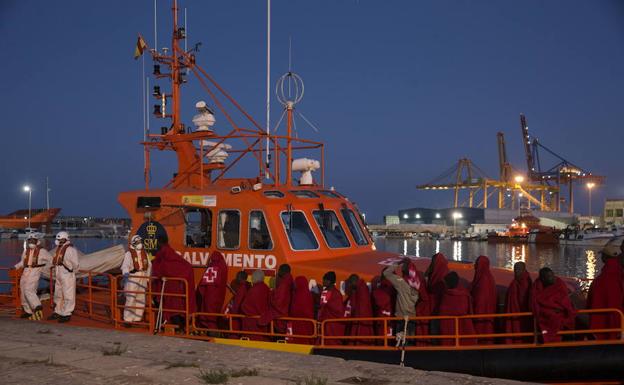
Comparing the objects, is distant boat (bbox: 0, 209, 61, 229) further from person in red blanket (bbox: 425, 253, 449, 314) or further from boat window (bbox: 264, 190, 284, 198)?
person in red blanket (bbox: 425, 253, 449, 314)

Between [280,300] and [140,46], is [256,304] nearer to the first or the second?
[280,300]

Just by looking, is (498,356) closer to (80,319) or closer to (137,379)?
(137,379)

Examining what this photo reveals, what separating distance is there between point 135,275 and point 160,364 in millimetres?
3108

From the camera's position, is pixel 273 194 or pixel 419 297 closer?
pixel 419 297

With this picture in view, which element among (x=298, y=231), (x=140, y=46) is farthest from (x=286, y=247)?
(x=140, y=46)

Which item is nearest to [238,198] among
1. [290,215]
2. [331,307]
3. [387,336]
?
[290,215]

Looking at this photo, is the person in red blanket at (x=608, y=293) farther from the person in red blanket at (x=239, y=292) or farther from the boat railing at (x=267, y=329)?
the person in red blanket at (x=239, y=292)

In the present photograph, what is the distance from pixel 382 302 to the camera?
7.27 metres

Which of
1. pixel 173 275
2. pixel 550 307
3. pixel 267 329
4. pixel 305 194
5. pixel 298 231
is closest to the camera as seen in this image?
pixel 550 307

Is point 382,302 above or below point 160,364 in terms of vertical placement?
above

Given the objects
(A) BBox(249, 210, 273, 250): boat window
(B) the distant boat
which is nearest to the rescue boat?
(A) BBox(249, 210, 273, 250): boat window

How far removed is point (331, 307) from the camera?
7.43 metres

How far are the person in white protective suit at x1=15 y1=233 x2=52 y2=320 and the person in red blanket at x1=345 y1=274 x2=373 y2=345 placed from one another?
214 inches

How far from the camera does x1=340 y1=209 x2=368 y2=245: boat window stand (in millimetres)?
9656
